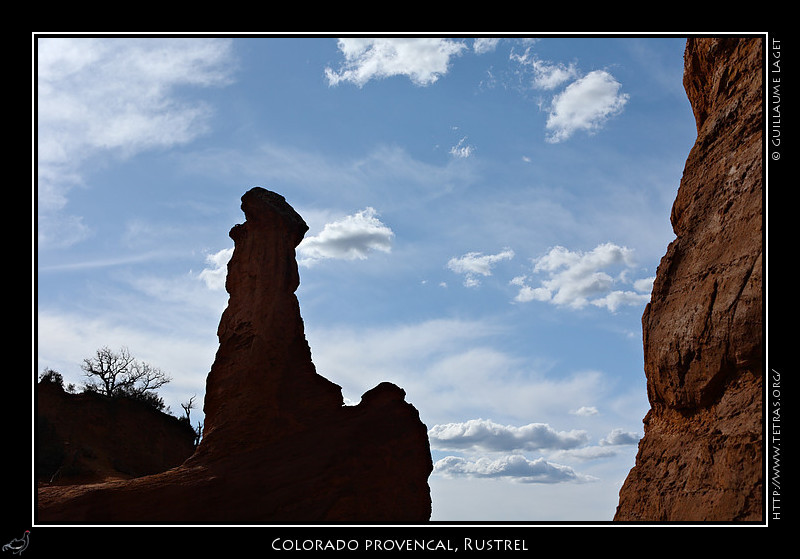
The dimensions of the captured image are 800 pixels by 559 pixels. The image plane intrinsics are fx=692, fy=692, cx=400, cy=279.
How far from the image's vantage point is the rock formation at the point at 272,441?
67.8 ft

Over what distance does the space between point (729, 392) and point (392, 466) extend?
12.0 meters

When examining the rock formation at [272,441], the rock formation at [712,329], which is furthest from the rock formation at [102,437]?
the rock formation at [712,329]

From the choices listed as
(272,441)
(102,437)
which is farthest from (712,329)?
(102,437)

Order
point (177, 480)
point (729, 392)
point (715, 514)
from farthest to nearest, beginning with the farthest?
point (177, 480), point (729, 392), point (715, 514)

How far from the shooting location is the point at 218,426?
954 inches

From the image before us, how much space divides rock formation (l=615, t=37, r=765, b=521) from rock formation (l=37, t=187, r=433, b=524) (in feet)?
27.7

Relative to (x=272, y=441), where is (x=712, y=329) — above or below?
above
